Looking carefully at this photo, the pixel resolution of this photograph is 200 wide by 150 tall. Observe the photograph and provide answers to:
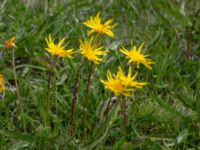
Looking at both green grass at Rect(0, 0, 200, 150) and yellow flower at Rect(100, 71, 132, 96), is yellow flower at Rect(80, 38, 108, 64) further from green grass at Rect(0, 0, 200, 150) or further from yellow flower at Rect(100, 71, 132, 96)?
green grass at Rect(0, 0, 200, 150)

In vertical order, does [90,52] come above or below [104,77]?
above

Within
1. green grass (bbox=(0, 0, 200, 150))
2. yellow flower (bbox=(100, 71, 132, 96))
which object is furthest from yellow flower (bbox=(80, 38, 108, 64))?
green grass (bbox=(0, 0, 200, 150))

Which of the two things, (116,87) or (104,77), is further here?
(104,77)

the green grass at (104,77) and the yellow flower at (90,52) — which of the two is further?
the green grass at (104,77)

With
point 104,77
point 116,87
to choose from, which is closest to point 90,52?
point 116,87

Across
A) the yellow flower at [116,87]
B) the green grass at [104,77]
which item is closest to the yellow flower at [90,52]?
the yellow flower at [116,87]

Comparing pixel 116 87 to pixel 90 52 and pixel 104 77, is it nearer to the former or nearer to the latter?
pixel 90 52

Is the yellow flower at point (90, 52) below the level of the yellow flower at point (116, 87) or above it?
above

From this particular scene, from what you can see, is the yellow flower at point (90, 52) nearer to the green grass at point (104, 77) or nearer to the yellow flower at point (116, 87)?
the yellow flower at point (116, 87)

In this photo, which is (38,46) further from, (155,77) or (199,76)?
(199,76)
